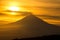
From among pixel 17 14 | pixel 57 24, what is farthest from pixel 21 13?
pixel 57 24

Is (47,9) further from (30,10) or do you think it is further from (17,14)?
(17,14)

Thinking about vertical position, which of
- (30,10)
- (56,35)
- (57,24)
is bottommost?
(56,35)

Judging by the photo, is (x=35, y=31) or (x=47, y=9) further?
(x=47, y=9)

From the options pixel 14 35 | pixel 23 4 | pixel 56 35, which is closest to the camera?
pixel 14 35

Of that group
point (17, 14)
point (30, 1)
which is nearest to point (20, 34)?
point (17, 14)

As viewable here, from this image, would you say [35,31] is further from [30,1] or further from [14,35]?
[30,1]

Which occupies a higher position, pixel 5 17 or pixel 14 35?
pixel 5 17

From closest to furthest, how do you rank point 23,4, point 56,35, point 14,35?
1. point 14,35
2. point 56,35
3. point 23,4
